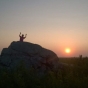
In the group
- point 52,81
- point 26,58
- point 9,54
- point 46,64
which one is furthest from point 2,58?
point 52,81

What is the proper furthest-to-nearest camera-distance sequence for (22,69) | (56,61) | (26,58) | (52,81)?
(56,61) → (26,58) → (22,69) → (52,81)

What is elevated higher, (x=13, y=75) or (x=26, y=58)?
(x=26, y=58)

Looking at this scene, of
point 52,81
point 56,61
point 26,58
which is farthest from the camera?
point 56,61

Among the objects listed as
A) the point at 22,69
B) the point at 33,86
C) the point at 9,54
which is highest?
the point at 9,54

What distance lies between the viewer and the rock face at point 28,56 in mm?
20906

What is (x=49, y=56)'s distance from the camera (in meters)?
22.2

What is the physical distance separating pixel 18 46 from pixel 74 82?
9655mm

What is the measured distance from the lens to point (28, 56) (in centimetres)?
2141

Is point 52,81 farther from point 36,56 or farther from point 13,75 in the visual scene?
point 36,56

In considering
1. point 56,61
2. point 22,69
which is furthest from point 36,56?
point 22,69

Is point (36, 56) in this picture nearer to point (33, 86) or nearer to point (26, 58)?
point (26, 58)

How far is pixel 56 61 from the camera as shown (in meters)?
23.0

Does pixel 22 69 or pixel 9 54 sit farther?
pixel 9 54

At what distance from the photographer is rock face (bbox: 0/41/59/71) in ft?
68.6
